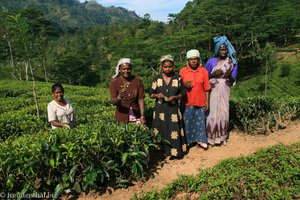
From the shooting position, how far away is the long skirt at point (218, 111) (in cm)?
503

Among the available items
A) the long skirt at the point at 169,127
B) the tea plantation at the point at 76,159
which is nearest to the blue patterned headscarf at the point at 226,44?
the long skirt at the point at 169,127

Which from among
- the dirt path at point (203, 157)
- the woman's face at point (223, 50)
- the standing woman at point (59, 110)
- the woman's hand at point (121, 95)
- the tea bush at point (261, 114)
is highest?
the woman's face at point (223, 50)

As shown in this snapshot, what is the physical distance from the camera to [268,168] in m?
3.96

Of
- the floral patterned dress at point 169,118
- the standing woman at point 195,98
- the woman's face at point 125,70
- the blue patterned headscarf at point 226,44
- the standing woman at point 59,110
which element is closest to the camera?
the woman's face at point 125,70

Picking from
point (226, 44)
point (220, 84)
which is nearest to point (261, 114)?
point (220, 84)

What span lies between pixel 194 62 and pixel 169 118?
3.08ft

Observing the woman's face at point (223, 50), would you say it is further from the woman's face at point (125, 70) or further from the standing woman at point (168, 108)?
the woman's face at point (125, 70)

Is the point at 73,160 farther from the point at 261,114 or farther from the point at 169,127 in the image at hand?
the point at 261,114

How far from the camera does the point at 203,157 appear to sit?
498cm

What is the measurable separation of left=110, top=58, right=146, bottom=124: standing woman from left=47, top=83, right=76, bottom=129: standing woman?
750 millimetres

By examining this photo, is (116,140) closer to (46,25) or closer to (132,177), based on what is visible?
(132,177)

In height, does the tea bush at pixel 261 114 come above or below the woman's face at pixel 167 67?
below

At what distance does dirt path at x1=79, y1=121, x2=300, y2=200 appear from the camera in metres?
4.07

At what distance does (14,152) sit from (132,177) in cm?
156
